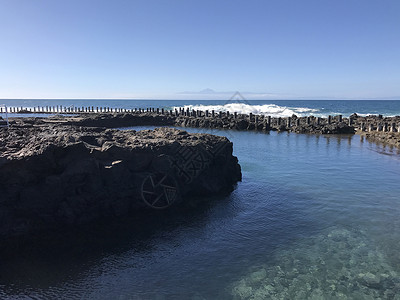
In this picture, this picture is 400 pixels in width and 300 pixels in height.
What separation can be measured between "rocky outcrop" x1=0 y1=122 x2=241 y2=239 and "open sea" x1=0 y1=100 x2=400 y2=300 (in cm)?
98

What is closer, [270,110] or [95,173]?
[95,173]

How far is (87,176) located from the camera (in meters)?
13.5

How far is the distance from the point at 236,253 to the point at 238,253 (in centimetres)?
7

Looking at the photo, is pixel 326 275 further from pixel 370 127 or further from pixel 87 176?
pixel 370 127

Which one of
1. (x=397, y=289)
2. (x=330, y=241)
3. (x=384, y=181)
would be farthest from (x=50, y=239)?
(x=384, y=181)

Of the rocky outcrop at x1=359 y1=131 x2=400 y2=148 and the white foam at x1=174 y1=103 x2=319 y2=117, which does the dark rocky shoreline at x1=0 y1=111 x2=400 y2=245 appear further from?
the white foam at x1=174 y1=103 x2=319 y2=117

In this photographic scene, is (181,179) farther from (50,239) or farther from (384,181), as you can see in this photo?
(384,181)

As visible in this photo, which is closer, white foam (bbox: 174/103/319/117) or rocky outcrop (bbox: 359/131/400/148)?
rocky outcrop (bbox: 359/131/400/148)

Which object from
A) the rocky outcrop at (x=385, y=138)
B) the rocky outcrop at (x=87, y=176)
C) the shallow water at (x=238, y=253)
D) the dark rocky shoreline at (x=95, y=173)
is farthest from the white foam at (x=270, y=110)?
the rocky outcrop at (x=87, y=176)

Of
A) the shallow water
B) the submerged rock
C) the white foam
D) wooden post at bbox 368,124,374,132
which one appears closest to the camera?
the submerged rock

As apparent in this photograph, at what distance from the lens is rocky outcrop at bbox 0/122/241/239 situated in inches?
497

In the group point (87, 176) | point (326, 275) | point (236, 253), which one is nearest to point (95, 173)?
point (87, 176)

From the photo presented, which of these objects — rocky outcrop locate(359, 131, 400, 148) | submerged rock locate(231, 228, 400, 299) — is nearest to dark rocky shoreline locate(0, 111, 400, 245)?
submerged rock locate(231, 228, 400, 299)

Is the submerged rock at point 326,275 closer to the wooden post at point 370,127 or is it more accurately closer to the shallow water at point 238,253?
the shallow water at point 238,253
